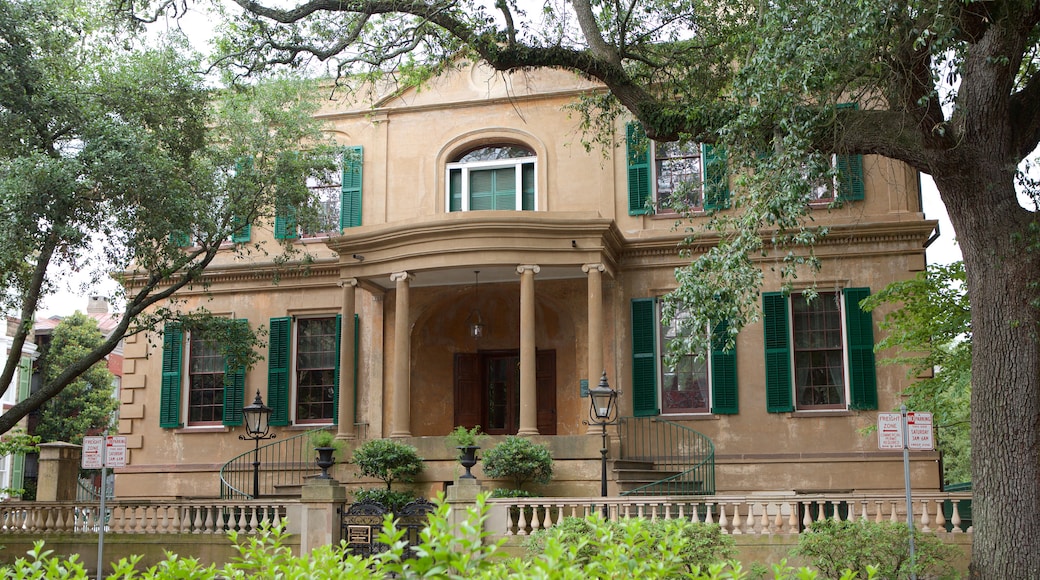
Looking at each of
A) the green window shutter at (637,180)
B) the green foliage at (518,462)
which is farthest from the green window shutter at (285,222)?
the green window shutter at (637,180)

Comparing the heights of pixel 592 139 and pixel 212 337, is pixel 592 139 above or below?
above

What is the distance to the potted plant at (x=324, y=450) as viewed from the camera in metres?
15.2

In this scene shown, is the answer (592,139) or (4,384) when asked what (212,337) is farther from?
(592,139)

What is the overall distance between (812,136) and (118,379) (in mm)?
38666

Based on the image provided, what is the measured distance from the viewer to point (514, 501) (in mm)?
14008

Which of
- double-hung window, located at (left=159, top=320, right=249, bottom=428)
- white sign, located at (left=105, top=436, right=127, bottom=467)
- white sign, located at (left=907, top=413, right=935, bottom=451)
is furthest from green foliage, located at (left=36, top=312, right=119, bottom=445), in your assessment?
white sign, located at (left=907, top=413, right=935, bottom=451)

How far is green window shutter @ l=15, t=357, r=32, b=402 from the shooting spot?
117ft

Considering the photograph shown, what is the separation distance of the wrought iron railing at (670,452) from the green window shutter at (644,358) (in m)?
0.32

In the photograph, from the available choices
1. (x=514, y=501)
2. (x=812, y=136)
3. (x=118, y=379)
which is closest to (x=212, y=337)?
(x=514, y=501)

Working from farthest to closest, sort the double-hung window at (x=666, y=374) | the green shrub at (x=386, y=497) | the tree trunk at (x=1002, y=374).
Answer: the double-hung window at (x=666, y=374), the green shrub at (x=386, y=497), the tree trunk at (x=1002, y=374)

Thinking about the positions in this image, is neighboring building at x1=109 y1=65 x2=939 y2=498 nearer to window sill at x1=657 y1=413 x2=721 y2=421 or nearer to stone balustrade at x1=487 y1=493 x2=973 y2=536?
window sill at x1=657 y1=413 x2=721 y2=421

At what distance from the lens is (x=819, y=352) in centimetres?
1862

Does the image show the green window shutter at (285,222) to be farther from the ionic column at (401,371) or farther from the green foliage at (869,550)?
the green foliage at (869,550)

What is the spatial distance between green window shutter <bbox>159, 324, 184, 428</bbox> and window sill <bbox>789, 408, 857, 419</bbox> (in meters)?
12.8
